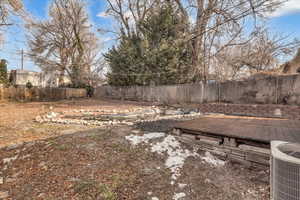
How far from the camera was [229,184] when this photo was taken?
2.04m

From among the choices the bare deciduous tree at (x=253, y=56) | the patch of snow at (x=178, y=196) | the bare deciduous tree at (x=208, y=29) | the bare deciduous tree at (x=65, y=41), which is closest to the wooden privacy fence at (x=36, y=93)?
the bare deciduous tree at (x=65, y=41)

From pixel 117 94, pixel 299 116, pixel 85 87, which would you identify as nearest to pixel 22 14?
pixel 299 116

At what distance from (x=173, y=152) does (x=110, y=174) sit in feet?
3.46

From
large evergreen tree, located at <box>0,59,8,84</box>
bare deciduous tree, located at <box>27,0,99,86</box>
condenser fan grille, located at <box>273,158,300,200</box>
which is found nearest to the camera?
condenser fan grille, located at <box>273,158,300,200</box>

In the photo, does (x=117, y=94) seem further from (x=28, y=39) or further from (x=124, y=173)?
(x=124, y=173)

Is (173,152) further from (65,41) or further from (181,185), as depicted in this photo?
(65,41)

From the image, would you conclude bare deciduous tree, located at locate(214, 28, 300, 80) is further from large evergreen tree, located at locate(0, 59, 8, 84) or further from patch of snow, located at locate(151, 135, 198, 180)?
large evergreen tree, located at locate(0, 59, 8, 84)

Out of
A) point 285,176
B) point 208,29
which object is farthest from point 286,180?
point 208,29

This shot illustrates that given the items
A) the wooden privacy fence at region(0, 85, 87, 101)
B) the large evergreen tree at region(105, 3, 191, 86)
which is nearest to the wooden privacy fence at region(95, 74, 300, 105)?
the large evergreen tree at region(105, 3, 191, 86)

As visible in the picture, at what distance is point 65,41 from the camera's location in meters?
15.7

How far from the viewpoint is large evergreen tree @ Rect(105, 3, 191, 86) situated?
9891 millimetres

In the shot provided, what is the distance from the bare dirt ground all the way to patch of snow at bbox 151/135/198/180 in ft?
0.20

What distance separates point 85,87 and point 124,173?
1441 cm

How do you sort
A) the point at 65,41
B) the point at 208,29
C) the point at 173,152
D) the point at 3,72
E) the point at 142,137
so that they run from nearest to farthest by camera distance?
the point at 173,152, the point at 142,137, the point at 208,29, the point at 3,72, the point at 65,41
